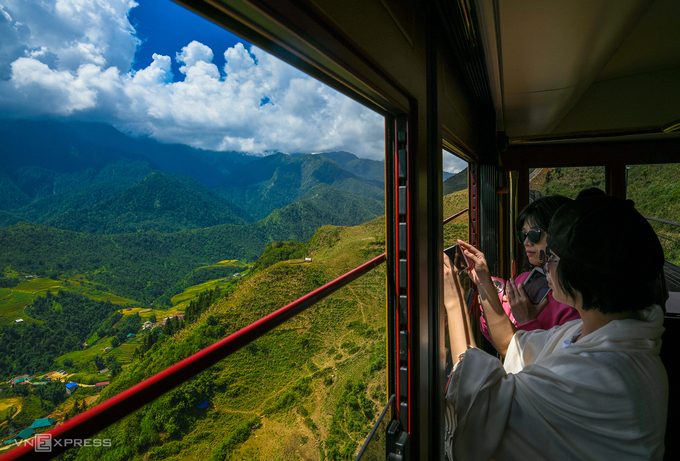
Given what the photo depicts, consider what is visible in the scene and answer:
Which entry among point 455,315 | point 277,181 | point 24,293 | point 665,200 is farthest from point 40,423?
point 665,200

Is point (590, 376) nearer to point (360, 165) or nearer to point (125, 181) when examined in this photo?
point (360, 165)

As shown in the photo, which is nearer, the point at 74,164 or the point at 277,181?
the point at 74,164

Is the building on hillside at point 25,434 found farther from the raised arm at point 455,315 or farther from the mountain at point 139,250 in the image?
the raised arm at point 455,315

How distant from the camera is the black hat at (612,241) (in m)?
0.71

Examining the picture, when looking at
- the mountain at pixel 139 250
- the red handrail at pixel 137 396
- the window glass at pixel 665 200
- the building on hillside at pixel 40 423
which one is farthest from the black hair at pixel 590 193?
the window glass at pixel 665 200

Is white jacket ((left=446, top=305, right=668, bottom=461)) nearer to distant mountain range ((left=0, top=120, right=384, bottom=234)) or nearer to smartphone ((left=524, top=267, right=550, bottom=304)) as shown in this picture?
distant mountain range ((left=0, top=120, right=384, bottom=234))

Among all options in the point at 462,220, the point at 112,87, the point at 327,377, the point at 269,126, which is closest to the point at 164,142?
the point at 112,87

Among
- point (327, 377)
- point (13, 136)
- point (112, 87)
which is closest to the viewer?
point (13, 136)

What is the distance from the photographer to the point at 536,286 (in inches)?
62.1

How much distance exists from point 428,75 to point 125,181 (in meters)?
0.97

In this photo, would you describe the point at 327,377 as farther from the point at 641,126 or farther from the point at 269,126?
the point at 269,126

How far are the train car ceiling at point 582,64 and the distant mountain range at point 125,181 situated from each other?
89cm

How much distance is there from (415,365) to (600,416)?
480 millimetres

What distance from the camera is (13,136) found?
1.20ft
